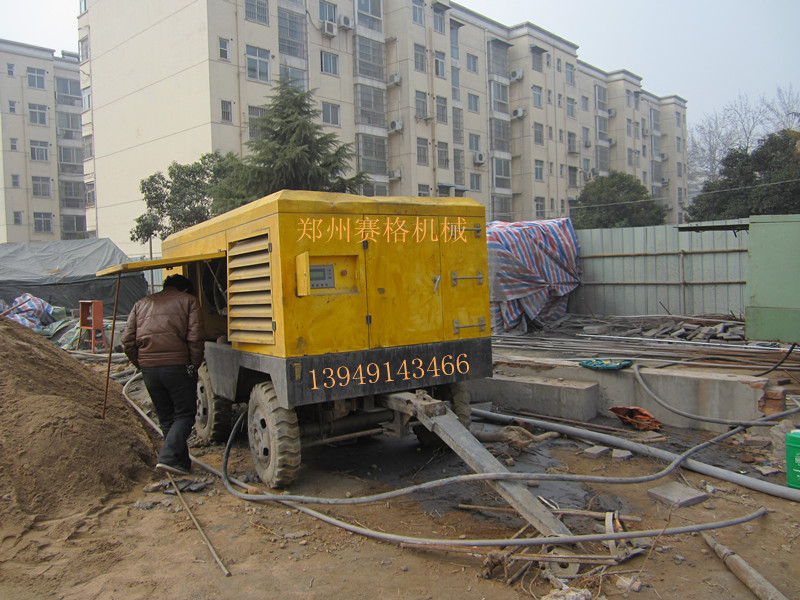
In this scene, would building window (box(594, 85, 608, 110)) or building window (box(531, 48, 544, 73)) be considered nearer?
building window (box(531, 48, 544, 73))

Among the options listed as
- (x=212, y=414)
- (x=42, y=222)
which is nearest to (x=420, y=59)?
(x=42, y=222)

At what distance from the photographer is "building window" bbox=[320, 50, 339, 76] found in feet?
104

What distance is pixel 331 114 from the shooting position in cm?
3192

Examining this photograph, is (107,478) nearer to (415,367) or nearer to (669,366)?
Result: (415,367)

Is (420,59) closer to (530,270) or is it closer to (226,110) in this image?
(226,110)

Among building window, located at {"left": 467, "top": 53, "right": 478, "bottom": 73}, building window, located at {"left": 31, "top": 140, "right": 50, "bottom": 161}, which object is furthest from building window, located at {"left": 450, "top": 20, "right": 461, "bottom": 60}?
building window, located at {"left": 31, "top": 140, "right": 50, "bottom": 161}

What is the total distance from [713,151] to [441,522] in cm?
5441

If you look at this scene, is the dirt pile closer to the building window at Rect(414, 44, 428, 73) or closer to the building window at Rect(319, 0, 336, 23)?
the building window at Rect(319, 0, 336, 23)

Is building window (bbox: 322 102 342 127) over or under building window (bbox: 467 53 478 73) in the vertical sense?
under

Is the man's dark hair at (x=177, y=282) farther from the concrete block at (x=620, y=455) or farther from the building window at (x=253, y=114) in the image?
the building window at (x=253, y=114)

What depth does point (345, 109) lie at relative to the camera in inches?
1281

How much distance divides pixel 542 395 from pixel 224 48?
83.4ft

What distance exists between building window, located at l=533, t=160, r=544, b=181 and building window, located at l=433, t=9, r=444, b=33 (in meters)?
12.7

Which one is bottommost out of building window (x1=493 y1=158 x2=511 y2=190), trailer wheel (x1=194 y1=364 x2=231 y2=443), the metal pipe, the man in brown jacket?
the metal pipe
